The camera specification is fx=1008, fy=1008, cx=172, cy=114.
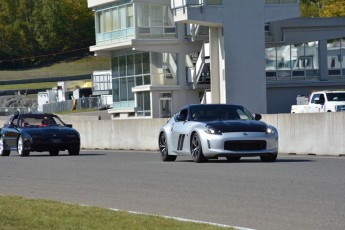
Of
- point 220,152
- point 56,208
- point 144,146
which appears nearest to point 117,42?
point 144,146

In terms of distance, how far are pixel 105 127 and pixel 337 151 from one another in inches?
660

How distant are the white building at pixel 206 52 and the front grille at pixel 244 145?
35.9 meters

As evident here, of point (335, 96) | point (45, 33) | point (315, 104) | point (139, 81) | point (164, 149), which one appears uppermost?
point (45, 33)

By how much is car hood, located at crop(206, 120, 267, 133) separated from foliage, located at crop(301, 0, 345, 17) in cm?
9160

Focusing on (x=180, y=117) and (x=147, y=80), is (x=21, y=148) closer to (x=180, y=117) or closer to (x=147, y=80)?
(x=180, y=117)

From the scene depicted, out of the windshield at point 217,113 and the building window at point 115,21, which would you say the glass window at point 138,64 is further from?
the windshield at point 217,113

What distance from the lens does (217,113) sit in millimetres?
24016

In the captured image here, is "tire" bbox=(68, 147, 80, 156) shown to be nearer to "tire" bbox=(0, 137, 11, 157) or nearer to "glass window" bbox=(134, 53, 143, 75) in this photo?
"tire" bbox=(0, 137, 11, 157)

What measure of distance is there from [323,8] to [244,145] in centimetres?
10668

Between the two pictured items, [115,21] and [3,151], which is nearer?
[3,151]

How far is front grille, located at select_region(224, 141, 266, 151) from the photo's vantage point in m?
22.2

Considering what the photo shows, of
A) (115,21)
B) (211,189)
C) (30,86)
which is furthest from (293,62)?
(30,86)

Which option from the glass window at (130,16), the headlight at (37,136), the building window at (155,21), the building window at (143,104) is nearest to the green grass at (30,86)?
the building window at (143,104)

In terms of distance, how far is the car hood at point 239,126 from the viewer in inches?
880
